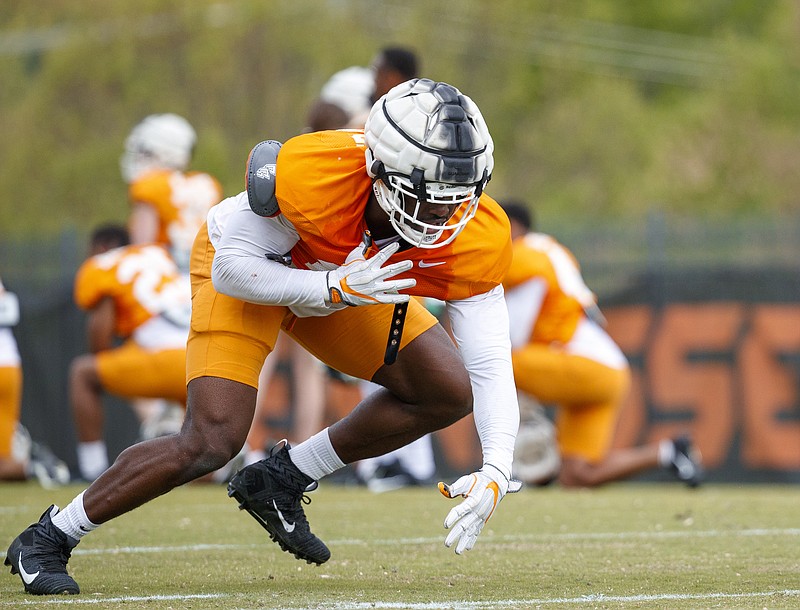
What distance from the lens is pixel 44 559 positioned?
4.13m

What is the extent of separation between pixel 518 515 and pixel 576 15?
28.4 meters

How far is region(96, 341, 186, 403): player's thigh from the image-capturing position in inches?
321

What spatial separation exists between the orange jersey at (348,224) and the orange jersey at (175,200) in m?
4.66

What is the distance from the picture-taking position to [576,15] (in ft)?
110

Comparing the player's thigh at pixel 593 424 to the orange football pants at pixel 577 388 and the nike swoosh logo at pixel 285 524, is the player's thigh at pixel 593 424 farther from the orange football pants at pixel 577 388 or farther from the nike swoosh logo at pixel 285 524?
the nike swoosh logo at pixel 285 524


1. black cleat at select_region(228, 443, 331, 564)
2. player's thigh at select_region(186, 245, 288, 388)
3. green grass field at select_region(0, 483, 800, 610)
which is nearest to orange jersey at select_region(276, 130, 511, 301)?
player's thigh at select_region(186, 245, 288, 388)

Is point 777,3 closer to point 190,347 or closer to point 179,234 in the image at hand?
point 179,234

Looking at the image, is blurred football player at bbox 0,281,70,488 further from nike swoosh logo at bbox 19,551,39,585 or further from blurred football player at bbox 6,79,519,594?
nike swoosh logo at bbox 19,551,39,585

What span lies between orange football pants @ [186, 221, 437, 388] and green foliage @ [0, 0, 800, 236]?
15.4 metres

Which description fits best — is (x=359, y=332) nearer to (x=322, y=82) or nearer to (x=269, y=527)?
(x=269, y=527)

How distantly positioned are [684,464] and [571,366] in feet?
2.90

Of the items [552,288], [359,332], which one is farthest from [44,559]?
[552,288]

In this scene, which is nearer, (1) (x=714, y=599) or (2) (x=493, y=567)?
(1) (x=714, y=599)

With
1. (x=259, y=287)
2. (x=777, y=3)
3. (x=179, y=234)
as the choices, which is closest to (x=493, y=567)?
(x=259, y=287)
